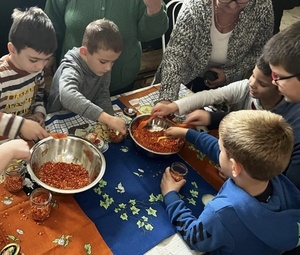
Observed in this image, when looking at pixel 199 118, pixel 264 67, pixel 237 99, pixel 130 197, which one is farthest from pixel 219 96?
pixel 130 197

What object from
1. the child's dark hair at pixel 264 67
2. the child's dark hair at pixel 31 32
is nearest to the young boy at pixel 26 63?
the child's dark hair at pixel 31 32

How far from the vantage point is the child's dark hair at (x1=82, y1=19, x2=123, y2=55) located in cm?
163

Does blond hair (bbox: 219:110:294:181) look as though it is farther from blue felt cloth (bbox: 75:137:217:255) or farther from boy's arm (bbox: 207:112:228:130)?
boy's arm (bbox: 207:112:228:130)

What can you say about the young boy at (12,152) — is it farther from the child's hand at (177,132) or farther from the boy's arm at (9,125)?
the child's hand at (177,132)

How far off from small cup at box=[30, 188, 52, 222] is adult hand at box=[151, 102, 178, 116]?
2.45 ft

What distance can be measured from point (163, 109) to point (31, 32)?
2.51 ft

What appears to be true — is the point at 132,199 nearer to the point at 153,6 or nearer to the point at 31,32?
the point at 31,32

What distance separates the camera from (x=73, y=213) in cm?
130

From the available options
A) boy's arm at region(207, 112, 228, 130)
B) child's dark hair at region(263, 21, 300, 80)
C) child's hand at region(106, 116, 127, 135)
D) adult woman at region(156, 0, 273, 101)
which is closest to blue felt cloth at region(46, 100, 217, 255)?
child's hand at region(106, 116, 127, 135)

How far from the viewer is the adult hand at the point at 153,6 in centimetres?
184

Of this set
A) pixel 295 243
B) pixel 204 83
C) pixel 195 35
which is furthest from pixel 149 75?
pixel 295 243

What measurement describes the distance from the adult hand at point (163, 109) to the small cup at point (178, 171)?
34 cm

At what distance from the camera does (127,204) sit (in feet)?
4.58

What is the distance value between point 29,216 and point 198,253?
658 millimetres
